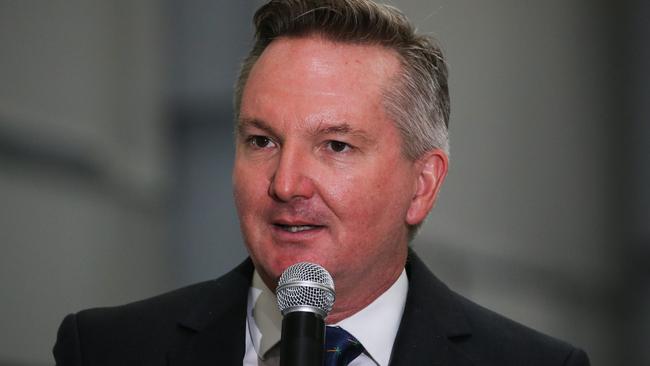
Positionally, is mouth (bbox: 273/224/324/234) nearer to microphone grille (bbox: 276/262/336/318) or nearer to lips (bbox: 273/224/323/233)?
lips (bbox: 273/224/323/233)

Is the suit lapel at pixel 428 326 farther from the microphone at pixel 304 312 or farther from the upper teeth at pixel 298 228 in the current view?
the microphone at pixel 304 312

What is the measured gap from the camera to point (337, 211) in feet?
7.72

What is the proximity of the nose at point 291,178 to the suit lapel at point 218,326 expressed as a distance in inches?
14.8

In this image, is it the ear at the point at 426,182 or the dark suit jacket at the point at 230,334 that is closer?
the dark suit jacket at the point at 230,334

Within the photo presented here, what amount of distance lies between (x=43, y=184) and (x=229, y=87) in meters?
1.13

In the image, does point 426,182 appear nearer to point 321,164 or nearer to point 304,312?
point 321,164

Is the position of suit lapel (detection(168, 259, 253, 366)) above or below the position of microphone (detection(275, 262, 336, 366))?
below

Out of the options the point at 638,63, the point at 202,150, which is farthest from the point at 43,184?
the point at 638,63

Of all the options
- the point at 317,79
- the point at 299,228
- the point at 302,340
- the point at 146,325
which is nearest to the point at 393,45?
the point at 317,79

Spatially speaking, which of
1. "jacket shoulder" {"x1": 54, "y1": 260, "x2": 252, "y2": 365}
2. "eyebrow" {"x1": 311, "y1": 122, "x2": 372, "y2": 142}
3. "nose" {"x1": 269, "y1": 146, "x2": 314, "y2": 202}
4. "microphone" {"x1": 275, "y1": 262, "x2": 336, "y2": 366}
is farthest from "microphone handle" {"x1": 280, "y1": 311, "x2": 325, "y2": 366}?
"jacket shoulder" {"x1": 54, "y1": 260, "x2": 252, "y2": 365}

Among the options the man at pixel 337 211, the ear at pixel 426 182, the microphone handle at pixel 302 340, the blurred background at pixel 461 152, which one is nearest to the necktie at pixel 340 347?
the man at pixel 337 211

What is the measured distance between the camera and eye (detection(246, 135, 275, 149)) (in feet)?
7.98

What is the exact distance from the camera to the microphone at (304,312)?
162 cm

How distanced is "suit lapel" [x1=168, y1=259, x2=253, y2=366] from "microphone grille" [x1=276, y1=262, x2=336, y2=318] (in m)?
0.72
